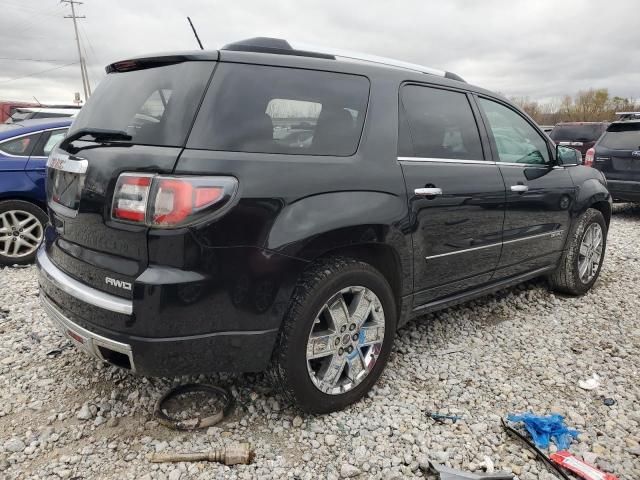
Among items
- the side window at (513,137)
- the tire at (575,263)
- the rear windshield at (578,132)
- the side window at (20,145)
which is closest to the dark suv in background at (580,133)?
the rear windshield at (578,132)

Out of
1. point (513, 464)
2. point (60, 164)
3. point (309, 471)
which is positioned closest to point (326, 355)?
point (309, 471)

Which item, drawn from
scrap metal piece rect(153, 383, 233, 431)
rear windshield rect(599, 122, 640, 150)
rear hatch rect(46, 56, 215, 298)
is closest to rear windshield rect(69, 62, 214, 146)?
rear hatch rect(46, 56, 215, 298)

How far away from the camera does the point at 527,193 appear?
3.69m

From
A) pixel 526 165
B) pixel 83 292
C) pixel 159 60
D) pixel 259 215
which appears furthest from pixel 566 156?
pixel 83 292

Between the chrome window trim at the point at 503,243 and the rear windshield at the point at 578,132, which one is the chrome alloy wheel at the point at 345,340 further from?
the rear windshield at the point at 578,132

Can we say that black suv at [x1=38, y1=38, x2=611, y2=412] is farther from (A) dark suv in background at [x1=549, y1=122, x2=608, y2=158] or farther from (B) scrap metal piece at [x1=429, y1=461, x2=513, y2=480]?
(A) dark suv in background at [x1=549, y1=122, x2=608, y2=158]

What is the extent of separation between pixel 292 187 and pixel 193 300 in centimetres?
66

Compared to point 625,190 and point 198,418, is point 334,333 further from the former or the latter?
point 625,190

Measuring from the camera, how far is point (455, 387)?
2.95m

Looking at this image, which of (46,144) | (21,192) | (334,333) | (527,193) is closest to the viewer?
(334,333)

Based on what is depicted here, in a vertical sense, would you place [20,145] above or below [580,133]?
below

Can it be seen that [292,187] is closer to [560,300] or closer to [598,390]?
[598,390]

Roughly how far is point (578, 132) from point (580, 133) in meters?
0.08

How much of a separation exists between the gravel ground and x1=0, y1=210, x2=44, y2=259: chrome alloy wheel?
5.22ft
